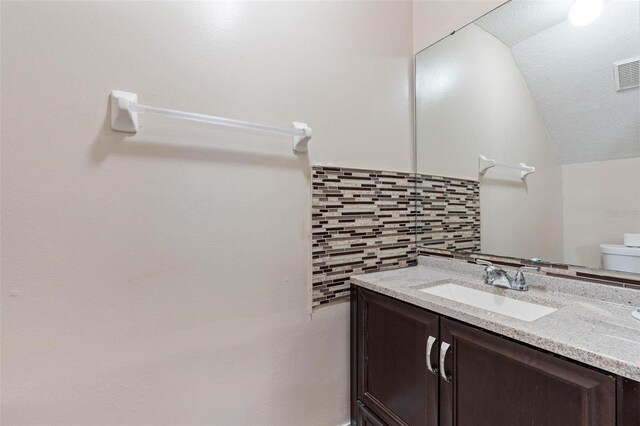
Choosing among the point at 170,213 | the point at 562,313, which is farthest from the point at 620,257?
the point at 170,213

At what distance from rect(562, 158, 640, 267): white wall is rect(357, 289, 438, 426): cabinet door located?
62 centimetres

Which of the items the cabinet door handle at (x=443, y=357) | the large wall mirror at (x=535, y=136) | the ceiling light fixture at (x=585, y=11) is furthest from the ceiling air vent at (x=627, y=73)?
the cabinet door handle at (x=443, y=357)

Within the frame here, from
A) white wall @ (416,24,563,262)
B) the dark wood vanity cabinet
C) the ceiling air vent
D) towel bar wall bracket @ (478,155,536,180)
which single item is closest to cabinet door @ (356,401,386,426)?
the dark wood vanity cabinet

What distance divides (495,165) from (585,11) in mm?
609

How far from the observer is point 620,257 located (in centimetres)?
93

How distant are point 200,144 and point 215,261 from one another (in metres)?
0.42

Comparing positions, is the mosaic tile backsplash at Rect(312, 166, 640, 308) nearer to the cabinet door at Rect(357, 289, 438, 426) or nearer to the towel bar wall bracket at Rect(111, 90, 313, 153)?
the cabinet door at Rect(357, 289, 438, 426)

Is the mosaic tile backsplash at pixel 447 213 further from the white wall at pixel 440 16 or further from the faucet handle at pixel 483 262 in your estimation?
the white wall at pixel 440 16

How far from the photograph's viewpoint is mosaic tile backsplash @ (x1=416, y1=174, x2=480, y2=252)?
1410mm

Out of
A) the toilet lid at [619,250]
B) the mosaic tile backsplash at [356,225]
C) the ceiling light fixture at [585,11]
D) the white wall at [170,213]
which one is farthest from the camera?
the mosaic tile backsplash at [356,225]

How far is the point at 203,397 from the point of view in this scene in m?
1.01

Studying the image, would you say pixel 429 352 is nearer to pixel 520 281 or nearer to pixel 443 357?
pixel 443 357

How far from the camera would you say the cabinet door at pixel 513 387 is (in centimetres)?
61

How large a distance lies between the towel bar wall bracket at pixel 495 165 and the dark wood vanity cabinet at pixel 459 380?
0.78 metres
